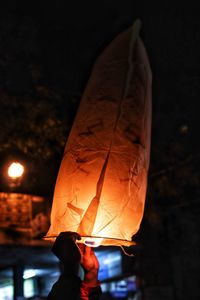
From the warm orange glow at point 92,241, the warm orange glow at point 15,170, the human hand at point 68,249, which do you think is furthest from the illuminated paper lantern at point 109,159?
the warm orange glow at point 15,170

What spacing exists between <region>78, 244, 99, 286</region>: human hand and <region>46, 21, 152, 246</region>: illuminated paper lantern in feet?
0.27

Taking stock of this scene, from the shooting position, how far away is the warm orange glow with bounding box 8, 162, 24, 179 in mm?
10430

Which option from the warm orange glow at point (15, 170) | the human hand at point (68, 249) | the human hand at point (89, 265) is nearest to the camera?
the human hand at point (68, 249)

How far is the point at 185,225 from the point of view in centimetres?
1511

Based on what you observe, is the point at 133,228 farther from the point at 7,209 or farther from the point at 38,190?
the point at 38,190

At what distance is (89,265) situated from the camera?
3453 millimetres

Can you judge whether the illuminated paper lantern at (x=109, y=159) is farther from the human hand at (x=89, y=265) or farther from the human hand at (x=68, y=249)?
the human hand at (x=68, y=249)

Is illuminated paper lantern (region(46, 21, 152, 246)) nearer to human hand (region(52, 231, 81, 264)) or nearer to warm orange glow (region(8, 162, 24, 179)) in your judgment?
human hand (region(52, 231, 81, 264))

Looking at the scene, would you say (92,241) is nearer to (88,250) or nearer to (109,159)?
(88,250)

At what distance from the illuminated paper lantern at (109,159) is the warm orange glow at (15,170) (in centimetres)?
659

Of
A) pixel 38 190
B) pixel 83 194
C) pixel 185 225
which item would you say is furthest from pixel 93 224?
pixel 185 225

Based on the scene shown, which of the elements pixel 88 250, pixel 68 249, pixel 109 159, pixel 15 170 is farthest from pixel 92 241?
pixel 15 170

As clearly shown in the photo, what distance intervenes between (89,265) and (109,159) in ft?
2.97

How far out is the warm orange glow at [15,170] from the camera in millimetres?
10430
